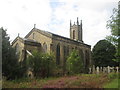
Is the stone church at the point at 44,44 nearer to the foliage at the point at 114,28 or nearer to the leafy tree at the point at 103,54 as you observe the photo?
the leafy tree at the point at 103,54

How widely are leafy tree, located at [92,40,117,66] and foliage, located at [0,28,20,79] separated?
35.9 m

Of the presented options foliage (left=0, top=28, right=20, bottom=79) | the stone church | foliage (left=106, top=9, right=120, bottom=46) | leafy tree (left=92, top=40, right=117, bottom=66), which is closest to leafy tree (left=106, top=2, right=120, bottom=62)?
foliage (left=106, top=9, right=120, bottom=46)

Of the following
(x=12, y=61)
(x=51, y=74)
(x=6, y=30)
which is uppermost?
(x=6, y=30)

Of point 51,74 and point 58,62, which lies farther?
point 58,62

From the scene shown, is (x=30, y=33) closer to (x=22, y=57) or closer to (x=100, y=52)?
(x=22, y=57)

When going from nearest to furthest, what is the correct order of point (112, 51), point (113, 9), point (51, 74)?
1. point (113, 9)
2. point (51, 74)
3. point (112, 51)

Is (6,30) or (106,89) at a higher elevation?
(6,30)

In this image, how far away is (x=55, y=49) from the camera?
54.5 metres

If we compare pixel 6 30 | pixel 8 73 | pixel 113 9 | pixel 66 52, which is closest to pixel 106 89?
pixel 113 9

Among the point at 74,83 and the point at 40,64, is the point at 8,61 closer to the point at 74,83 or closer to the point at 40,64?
the point at 40,64

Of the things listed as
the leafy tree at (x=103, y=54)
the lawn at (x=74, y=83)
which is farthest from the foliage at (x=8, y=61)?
the leafy tree at (x=103, y=54)

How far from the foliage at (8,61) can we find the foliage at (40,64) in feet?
14.6

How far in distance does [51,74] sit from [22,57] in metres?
10.0

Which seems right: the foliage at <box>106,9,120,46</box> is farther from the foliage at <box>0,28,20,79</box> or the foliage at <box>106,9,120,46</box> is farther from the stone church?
the stone church
